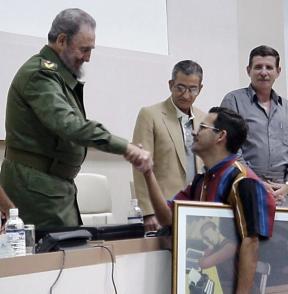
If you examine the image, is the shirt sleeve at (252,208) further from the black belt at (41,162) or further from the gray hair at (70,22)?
the gray hair at (70,22)

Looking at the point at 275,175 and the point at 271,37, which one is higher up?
the point at 271,37

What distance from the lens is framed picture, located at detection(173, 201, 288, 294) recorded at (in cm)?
179

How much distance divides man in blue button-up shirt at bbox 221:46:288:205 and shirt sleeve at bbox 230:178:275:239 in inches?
33.6

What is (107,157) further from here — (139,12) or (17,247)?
(17,247)

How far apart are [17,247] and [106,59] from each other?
235 centimetres

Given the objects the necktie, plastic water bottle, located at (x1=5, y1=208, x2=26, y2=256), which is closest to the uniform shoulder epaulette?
plastic water bottle, located at (x1=5, y1=208, x2=26, y2=256)

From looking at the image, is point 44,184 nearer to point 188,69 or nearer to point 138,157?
Answer: point 138,157

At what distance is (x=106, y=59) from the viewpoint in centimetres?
378

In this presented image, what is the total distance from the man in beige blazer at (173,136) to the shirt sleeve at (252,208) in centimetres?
74

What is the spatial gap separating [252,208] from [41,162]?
2.51ft

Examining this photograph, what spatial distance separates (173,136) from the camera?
105 inches

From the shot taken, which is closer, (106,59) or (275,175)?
(275,175)

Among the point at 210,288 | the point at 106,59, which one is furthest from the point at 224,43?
the point at 210,288

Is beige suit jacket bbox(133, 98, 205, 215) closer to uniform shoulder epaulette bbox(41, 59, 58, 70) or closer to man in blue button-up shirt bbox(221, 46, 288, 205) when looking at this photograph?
man in blue button-up shirt bbox(221, 46, 288, 205)
